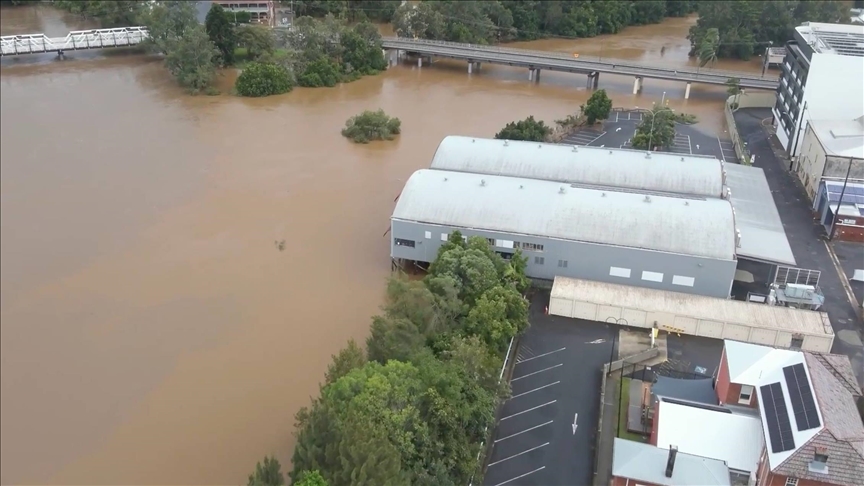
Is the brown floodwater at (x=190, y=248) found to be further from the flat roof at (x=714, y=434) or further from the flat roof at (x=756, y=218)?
the flat roof at (x=756, y=218)

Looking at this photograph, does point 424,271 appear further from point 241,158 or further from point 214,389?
point 241,158

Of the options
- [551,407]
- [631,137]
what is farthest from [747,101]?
[551,407]

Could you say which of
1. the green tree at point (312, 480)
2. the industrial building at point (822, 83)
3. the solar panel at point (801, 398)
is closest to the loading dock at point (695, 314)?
the solar panel at point (801, 398)

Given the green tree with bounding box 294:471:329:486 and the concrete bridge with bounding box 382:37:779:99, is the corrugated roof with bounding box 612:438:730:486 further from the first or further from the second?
the concrete bridge with bounding box 382:37:779:99

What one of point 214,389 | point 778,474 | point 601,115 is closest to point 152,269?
point 214,389

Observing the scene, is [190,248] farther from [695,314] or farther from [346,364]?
[695,314]
